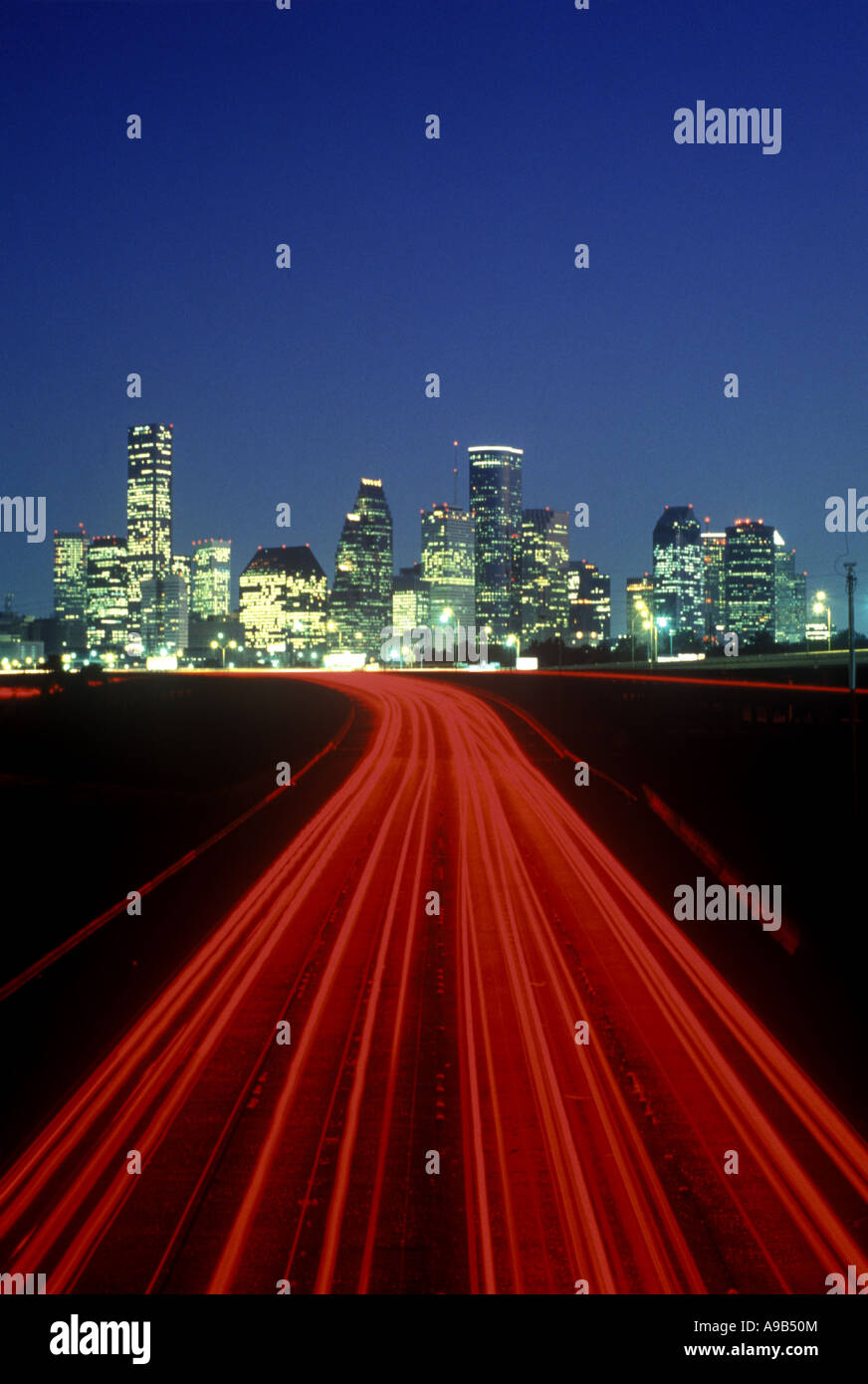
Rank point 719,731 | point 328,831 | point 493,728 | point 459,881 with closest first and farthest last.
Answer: point 459,881, point 328,831, point 719,731, point 493,728

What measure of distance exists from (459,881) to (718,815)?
9296mm

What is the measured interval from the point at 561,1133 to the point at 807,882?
10794mm

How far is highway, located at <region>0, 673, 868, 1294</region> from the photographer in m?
7.80

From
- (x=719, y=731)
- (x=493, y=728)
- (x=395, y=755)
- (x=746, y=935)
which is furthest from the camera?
(x=493, y=728)

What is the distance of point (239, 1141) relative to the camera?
379 inches

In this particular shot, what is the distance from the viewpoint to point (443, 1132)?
31.9 ft

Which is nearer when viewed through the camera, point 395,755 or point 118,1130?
point 118,1130

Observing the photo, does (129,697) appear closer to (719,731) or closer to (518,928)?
(719,731)

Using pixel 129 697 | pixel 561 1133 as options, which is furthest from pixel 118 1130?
pixel 129 697

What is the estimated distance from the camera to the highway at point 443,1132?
7797 mm

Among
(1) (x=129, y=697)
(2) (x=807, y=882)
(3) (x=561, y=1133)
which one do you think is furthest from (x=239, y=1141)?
(1) (x=129, y=697)

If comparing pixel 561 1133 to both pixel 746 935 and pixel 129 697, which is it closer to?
pixel 746 935

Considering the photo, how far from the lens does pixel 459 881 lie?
20422mm
